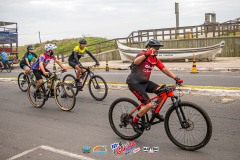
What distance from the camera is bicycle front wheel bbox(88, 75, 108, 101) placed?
9.84 meters

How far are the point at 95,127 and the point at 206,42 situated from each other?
815 inches

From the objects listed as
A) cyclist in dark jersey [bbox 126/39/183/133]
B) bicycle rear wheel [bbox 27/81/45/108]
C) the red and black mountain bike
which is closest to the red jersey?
cyclist in dark jersey [bbox 126/39/183/133]

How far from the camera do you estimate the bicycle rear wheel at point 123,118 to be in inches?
222

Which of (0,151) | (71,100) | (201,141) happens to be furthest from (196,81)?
(0,151)

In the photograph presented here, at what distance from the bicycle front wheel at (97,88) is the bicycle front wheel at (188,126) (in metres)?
4.78

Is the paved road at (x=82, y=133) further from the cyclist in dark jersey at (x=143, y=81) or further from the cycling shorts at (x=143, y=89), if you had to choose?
the cycling shorts at (x=143, y=89)

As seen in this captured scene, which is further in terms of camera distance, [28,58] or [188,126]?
[28,58]

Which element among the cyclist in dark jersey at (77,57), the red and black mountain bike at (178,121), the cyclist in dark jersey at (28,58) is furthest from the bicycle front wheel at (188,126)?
the cyclist in dark jersey at (28,58)

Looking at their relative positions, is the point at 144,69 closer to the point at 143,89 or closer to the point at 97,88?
the point at 143,89

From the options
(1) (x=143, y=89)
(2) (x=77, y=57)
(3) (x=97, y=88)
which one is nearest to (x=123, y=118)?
(1) (x=143, y=89)

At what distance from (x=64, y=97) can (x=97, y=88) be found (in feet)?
5.28

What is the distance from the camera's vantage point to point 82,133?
6246 millimetres

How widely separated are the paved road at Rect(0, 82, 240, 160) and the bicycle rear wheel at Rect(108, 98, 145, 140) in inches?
6.4

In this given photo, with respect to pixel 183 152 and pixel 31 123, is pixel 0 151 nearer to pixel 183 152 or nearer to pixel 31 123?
pixel 31 123
